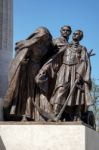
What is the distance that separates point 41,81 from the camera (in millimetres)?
9672

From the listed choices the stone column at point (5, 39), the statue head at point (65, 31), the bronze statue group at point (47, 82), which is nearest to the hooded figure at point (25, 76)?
the bronze statue group at point (47, 82)

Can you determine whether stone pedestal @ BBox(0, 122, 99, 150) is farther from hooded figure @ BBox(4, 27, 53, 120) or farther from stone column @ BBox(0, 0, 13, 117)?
stone column @ BBox(0, 0, 13, 117)

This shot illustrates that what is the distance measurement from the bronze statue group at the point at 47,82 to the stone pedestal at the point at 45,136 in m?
0.31

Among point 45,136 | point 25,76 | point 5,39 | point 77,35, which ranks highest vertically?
point 5,39

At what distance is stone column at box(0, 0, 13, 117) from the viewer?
1081cm

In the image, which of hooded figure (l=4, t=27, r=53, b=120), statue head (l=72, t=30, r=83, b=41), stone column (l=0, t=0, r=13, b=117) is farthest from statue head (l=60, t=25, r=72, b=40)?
stone column (l=0, t=0, r=13, b=117)

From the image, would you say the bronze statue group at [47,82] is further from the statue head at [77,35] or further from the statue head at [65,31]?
the statue head at [65,31]

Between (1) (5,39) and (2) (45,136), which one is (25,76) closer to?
(2) (45,136)

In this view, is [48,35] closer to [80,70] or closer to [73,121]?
[80,70]

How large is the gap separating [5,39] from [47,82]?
6.42 ft

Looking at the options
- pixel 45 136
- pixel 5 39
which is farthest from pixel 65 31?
pixel 45 136

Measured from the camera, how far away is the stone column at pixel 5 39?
1081 centimetres

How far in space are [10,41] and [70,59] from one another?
6.90ft

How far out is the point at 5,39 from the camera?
1119cm
